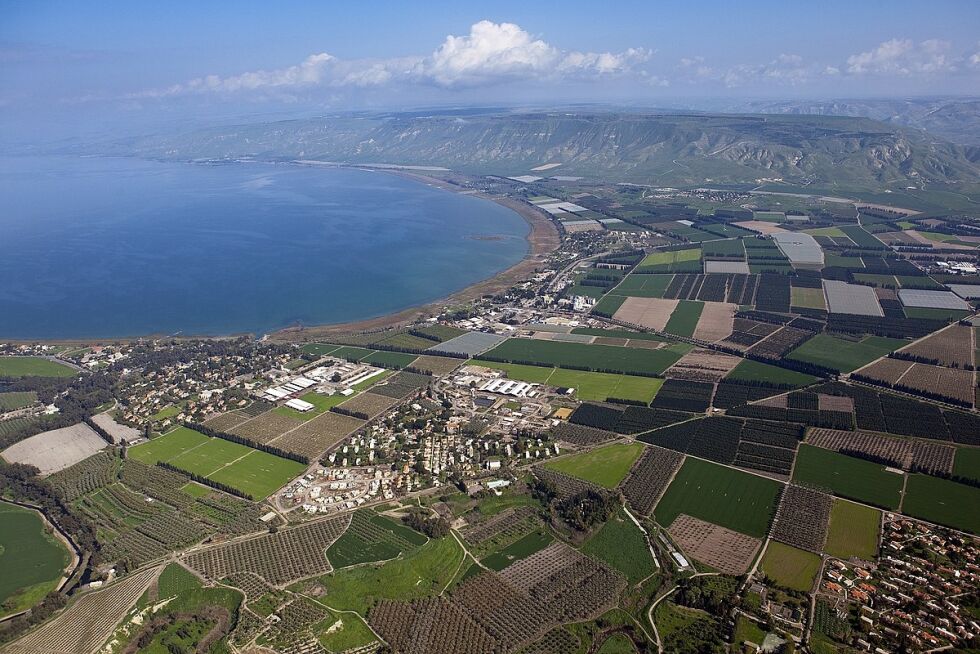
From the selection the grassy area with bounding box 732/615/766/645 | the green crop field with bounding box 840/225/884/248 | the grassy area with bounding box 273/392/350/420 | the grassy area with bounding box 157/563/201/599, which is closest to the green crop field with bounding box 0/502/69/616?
the grassy area with bounding box 157/563/201/599

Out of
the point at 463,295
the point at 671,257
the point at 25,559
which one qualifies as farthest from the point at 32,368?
the point at 671,257

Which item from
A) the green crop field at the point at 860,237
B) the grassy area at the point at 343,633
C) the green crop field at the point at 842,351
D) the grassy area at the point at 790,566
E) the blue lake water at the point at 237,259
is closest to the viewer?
the grassy area at the point at 343,633

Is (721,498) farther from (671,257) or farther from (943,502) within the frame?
(671,257)

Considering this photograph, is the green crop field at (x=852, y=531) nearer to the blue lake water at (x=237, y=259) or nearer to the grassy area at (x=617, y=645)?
the grassy area at (x=617, y=645)

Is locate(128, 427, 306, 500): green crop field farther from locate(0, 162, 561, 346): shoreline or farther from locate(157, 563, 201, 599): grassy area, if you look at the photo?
locate(0, 162, 561, 346): shoreline

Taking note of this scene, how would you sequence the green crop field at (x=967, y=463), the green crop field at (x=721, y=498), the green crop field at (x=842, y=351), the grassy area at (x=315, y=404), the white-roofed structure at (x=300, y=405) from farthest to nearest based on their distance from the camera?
the green crop field at (x=842, y=351) < the white-roofed structure at (x=300, y=405) < the grassy area at (x=315, y=404) < the green crop field at (x=967, y=463) < the green crop field at (x=721, y=498)

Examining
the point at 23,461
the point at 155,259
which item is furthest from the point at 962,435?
the point at 155,259

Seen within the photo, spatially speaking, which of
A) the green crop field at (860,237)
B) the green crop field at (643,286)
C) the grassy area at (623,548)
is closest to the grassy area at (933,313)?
the green crop field at (643,286)
